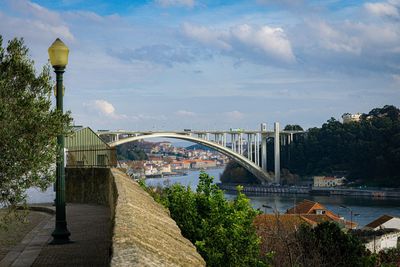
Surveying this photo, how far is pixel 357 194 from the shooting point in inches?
3073

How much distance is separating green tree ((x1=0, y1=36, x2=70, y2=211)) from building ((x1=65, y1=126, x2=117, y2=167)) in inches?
214

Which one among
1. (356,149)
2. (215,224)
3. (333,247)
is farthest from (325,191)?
(215,224)

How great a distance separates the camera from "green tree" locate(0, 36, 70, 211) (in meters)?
7.05

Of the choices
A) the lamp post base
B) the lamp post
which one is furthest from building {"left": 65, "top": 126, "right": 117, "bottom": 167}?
the lamp post base

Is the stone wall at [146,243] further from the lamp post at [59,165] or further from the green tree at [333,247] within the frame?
the green tree at [333,247]

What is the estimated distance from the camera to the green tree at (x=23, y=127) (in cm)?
705

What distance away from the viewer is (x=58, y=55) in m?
8.35

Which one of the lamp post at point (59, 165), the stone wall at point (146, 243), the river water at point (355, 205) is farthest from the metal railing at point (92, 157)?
the river water at point (355, 205)

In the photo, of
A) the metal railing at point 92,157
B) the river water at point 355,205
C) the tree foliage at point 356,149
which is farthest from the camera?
the tree foliage at point 356,149

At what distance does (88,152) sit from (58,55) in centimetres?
648

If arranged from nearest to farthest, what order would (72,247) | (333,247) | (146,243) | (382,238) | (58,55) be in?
(146,243), (72,247), (58,55), (333,247), (382,238)

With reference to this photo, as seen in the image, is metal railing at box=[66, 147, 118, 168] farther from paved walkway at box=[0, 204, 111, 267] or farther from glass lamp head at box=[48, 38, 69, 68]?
glass lamp head at box=[48, 38, 69, 68]

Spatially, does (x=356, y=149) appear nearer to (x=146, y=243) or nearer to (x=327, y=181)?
(x=327, y=181)

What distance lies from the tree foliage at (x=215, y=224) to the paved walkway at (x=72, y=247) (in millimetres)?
1330
